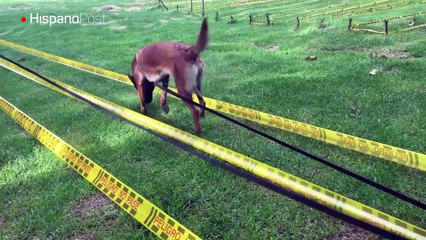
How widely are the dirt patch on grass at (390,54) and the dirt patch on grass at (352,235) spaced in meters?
6.10

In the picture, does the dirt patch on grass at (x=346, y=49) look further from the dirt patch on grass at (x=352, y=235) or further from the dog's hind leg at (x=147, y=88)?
the dirt patch on grass at (x=352, y=235)

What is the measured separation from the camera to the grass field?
395cm

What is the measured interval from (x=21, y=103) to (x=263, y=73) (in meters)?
5.35

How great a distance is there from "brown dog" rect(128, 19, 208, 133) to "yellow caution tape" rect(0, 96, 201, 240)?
1649 mm

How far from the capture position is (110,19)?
67.9 feet

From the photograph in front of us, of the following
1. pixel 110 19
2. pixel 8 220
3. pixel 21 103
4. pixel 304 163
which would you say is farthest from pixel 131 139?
pixel 110 19

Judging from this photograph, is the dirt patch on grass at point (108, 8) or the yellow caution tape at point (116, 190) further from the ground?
the yellow caution tape at point (116, 190)

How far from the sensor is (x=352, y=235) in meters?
3.58

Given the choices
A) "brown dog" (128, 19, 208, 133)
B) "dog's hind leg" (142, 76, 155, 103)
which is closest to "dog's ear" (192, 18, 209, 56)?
"brown dog" (128, 19, 208, 133)

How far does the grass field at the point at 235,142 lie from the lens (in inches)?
156

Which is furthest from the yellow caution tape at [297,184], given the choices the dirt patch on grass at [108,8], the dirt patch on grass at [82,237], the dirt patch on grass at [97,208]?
the dirt patch on grass at [108,8]

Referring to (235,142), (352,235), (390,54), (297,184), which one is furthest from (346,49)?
(352,235)

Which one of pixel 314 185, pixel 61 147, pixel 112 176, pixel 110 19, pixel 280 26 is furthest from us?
pixel 110 19

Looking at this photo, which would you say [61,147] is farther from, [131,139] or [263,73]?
[263,73]
